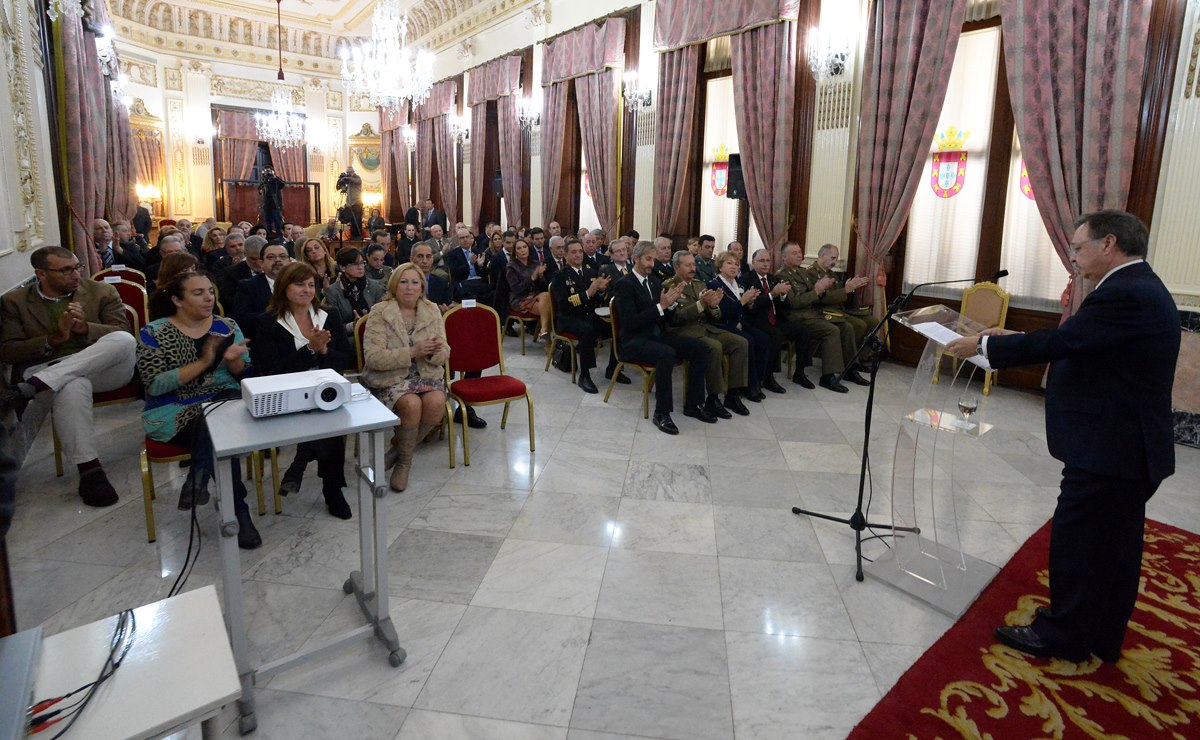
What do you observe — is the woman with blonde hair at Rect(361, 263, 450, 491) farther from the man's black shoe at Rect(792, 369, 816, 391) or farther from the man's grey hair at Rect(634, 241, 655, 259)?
the man's black shoe at Rect(792, 369, 816, 391)

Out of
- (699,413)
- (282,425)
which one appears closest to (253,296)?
(282,425)

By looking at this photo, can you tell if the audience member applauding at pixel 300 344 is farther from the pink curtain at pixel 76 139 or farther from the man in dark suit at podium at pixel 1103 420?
the pink curtain at pixel 76 139

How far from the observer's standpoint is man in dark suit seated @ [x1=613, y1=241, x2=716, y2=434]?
4801mm

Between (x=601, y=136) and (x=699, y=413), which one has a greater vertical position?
(x=601, y=136)

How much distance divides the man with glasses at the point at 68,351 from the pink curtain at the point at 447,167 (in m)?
10.4

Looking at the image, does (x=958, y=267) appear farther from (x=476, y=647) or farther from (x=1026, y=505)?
(x=476, y=647)

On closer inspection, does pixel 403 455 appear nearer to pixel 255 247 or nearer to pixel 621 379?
pixel 255 247

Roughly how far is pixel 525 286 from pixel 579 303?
122 cm

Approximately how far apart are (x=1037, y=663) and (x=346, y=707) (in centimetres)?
223

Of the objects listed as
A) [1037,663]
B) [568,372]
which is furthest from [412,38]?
[1037,663]

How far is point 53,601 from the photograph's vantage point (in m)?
2.56

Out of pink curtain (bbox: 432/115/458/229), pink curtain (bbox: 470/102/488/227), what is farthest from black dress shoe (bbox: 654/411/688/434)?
pink curtain (bbox: 432/115/458/229)

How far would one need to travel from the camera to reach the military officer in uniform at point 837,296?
6.19 meters

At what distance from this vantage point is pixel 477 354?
4309 mm
